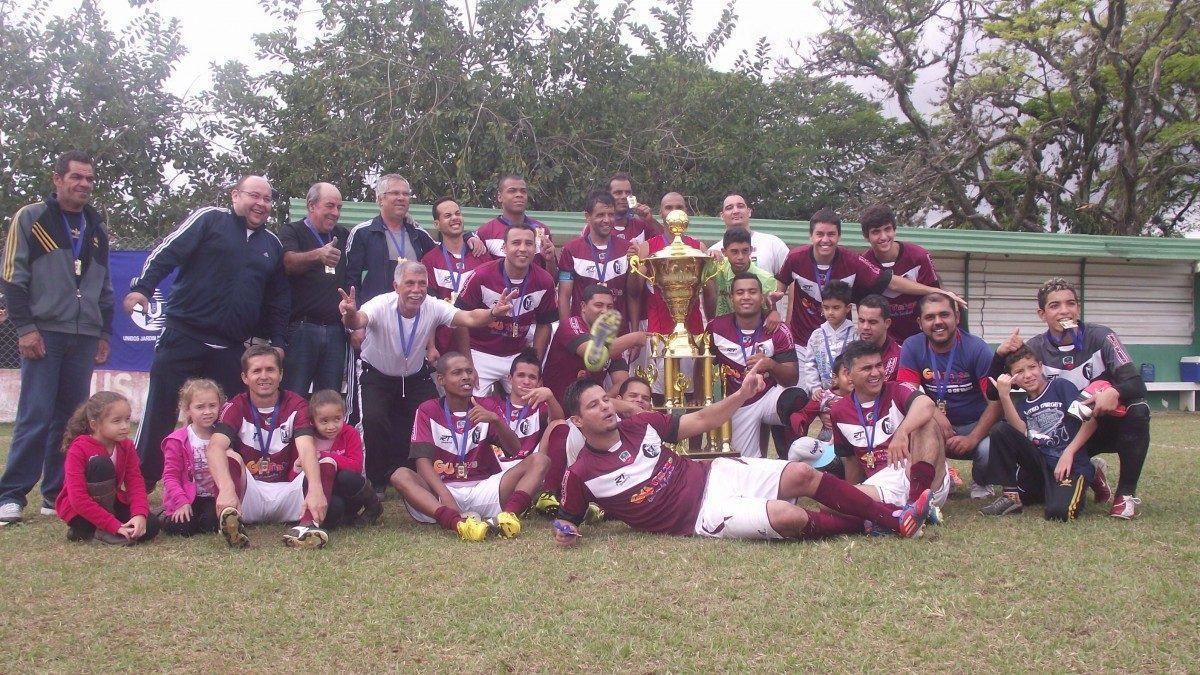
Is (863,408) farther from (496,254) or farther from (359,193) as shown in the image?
(359,193)

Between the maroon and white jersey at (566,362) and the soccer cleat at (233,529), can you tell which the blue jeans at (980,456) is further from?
the soccer cleat at (233,529)

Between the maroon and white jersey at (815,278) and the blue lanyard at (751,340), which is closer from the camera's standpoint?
the blue lanyard at (751,340)

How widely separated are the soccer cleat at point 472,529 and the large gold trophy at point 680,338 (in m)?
1.56

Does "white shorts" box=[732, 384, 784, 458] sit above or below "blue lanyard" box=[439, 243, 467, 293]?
below

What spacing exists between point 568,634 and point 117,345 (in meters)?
9.92

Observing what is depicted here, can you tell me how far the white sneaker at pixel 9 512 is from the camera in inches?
209

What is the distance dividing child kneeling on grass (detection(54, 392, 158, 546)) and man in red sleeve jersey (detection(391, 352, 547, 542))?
1.32 meters

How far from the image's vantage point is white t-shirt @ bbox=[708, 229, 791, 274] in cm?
703

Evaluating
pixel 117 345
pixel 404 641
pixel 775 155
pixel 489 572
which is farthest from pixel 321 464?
pixel 775 155

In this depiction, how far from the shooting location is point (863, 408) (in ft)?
17.2

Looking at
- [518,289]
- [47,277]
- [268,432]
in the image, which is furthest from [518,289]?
[47,277]

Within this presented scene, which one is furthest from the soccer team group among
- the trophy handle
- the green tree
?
the green tree

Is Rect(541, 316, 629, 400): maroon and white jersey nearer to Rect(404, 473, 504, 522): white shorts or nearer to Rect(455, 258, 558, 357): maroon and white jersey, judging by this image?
Rect(455, 258, 558, 357): maroon and white jersey

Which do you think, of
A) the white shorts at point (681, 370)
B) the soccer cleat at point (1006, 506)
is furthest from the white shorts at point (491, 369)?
the soccer cleat at point (1006, 506)
